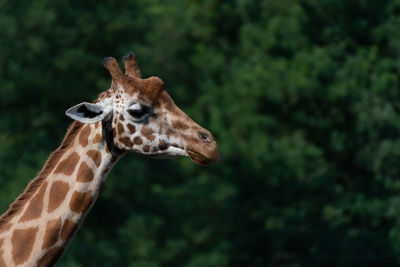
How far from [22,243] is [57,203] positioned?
1.10 ft

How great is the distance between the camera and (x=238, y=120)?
19.9 metres

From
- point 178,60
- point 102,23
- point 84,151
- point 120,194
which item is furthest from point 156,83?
point 178,60

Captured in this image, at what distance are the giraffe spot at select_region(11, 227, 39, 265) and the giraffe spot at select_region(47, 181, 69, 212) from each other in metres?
0.18

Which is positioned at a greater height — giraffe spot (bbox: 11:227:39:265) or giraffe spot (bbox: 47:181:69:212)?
giraffe spot (bbox: 47:181:69:212)

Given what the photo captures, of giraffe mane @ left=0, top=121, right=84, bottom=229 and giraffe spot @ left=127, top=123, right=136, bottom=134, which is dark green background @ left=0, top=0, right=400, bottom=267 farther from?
giraffe spot @ left=127, top=123, right=136, bottom=134

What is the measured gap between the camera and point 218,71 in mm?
21500

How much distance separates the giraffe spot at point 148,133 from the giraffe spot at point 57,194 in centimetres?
62

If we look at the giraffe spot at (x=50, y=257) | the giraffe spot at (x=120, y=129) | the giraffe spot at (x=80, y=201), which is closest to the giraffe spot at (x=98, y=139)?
the giraffe spot at (x=120, y=129)

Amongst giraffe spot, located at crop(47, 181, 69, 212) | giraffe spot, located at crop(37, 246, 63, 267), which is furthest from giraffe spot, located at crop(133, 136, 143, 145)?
giraffe spot, located at crop(37, 246, 63, 267)

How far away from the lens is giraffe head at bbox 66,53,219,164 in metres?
5.14

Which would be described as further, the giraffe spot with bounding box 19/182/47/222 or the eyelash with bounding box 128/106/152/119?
the eyelash with bounding box 128/106/152/119

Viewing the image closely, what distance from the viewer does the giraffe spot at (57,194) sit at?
5.08 meters

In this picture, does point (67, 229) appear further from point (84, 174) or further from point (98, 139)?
point (98, 139)

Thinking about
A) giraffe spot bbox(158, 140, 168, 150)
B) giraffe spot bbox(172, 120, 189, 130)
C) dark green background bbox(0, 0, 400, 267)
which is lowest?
giraffe spot bbox(158, 140, 168, 150)
